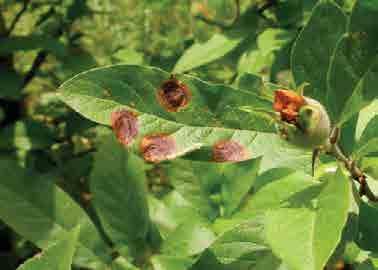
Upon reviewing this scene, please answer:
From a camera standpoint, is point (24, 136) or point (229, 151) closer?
point (229, 151)

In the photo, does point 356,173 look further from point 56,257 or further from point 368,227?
point 56,257

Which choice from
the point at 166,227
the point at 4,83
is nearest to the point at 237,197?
the point at 166,227

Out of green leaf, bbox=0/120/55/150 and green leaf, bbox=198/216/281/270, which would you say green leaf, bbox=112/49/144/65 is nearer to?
green leaf, bbox=0/120/55/150

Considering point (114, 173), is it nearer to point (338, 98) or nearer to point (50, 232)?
point (50, 232)

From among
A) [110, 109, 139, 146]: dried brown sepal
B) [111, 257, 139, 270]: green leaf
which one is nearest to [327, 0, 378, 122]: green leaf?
[110, 109, 139, 146]: dried brown sepal

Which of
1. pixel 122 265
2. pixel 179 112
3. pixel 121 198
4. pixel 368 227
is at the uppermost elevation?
pixel 179 112

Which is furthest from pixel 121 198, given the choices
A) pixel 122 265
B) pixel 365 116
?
pixel 365 116
